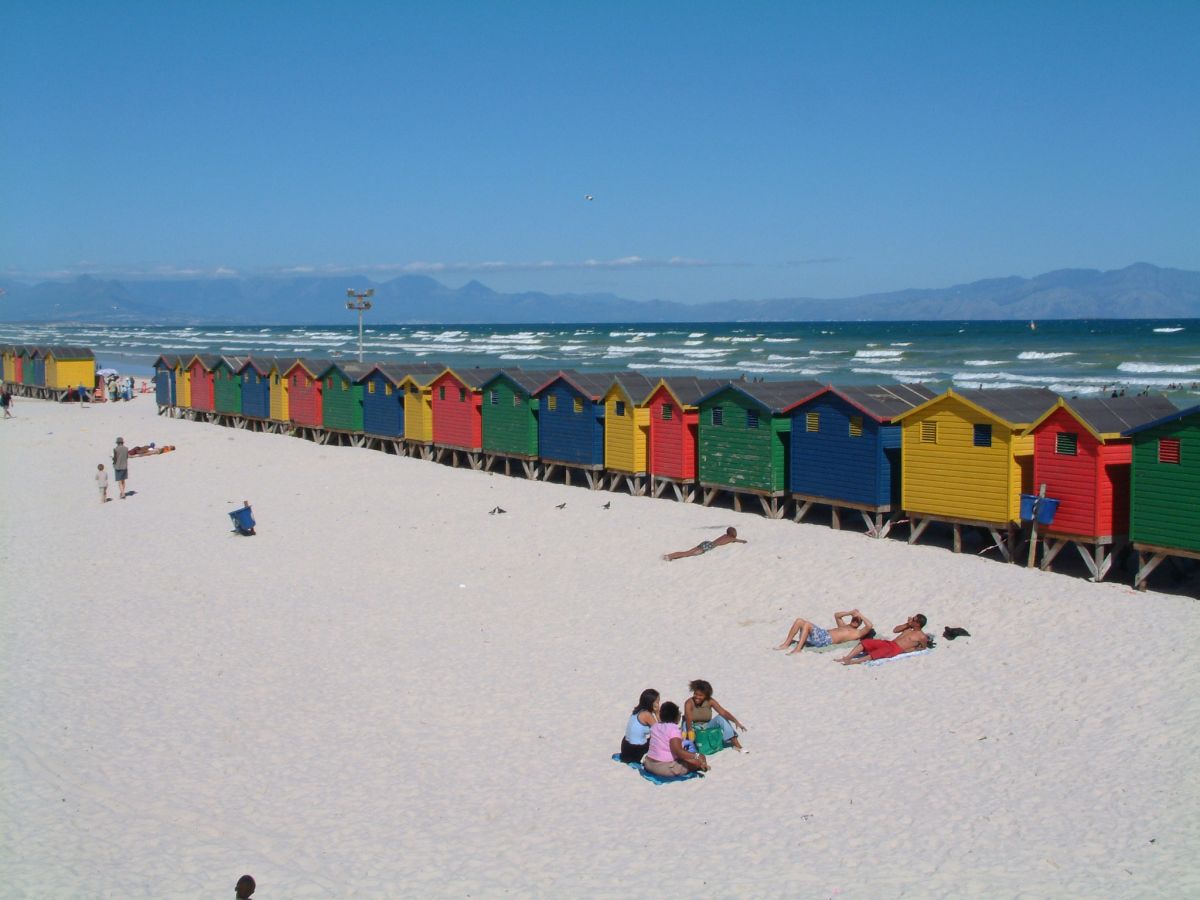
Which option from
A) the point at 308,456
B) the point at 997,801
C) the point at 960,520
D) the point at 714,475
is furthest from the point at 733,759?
the point at 308,456

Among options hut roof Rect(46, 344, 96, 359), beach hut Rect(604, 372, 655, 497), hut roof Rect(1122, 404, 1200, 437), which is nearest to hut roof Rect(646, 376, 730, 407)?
beach hut Rect(604, 372, 655, 497)

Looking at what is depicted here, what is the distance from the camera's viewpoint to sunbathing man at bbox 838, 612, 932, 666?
14.4 meters

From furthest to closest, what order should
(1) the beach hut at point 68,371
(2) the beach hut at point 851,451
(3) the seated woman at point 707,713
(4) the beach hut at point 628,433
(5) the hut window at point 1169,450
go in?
(1) the beach hut at point 68,371, (4) the beach hut at point 628,433, (2) the beach hut at point 851,451, (5) the hut window at point 1169,450, (3) the seated woman at point 707,713

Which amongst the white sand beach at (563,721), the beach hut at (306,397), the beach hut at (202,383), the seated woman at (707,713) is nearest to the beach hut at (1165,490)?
Answer: the white sand beach at (563,721)

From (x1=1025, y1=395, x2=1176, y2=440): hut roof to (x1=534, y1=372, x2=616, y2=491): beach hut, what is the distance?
435 inches

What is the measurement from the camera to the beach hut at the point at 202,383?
152 feet

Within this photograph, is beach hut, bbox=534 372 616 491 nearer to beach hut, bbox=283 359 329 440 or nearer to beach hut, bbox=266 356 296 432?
beach hut, bbox=283 359 329 440

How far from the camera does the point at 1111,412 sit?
58.6 ft

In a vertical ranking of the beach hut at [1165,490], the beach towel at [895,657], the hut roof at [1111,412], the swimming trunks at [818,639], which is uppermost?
the hut roof at [1111,412]

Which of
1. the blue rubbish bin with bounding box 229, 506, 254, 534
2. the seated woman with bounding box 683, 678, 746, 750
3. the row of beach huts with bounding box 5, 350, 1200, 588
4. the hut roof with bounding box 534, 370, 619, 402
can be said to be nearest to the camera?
the seated woman with bounding box 683, 678, 746, 750

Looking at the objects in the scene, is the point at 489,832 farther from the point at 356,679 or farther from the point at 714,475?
the point at 714,475

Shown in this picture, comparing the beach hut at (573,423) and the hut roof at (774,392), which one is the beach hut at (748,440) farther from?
the beach hut at (573,423)

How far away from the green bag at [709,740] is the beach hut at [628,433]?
47.7ft

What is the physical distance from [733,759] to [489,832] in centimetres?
267
